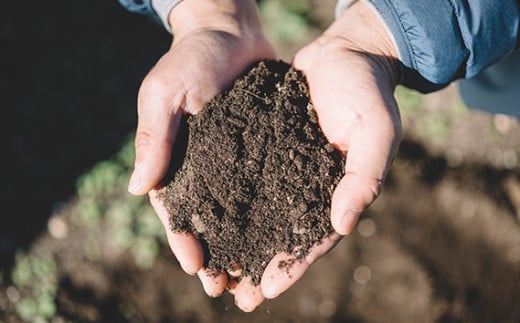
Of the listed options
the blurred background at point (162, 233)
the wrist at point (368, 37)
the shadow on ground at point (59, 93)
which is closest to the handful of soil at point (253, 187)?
the wrist at point (368, 37)

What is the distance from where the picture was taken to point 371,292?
3.67 m

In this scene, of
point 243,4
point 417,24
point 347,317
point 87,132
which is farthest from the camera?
point 87,132

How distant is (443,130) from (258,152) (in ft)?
7.23

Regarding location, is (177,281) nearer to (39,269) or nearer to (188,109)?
(39,269)

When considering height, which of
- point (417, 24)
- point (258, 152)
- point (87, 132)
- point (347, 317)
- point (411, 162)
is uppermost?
point (417, 24)

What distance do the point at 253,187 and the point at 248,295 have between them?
1.71 ft

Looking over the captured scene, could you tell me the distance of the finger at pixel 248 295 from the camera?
2225 millimetres

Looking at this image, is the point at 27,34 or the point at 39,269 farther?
the point at 27,34

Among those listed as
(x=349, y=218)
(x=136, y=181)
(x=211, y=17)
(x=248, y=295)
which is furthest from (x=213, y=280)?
(x=211, y=17)

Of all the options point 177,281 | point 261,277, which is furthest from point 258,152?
point 177,281

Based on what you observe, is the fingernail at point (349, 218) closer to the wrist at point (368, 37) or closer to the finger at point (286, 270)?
the finger at point (286, 270)

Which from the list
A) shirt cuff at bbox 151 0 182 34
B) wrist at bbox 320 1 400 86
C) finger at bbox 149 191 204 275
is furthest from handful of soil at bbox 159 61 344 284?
shirt cuff at bbox 151 0 182 34

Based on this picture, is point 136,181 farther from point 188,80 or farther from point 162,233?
point 162,233

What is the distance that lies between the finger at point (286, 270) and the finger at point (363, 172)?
6.8 inches
